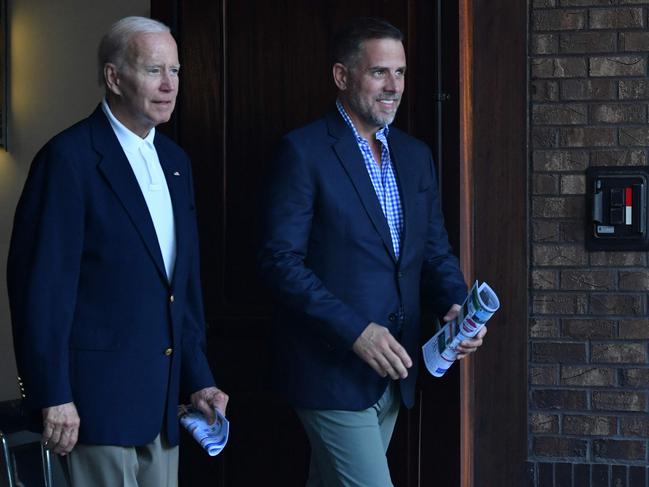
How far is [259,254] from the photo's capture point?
3494 mm

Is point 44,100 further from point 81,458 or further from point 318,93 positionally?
point 81,458

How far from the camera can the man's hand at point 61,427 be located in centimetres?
292

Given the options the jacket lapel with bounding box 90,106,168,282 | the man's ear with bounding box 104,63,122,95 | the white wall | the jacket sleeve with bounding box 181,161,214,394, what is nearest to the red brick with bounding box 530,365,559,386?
the jacket sleeve with bounding box 181,161,214,394

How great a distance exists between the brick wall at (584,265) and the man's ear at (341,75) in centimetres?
125

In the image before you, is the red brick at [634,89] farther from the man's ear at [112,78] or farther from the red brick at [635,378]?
the man's ear at [112,78]

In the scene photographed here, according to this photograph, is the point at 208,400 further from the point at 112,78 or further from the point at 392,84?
the point at 392,84

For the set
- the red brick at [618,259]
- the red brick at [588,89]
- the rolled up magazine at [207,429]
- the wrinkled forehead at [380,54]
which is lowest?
the rolled up magazine at [207,429]

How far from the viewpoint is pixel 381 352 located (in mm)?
3338

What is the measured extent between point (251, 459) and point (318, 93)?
134 centimetres

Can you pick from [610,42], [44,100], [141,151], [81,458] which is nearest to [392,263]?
[141,151]

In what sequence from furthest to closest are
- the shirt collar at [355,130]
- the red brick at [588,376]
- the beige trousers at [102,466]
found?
the red brick at [588,376]
the shirt collar at [355,130]
the beige trousers at [102,466]

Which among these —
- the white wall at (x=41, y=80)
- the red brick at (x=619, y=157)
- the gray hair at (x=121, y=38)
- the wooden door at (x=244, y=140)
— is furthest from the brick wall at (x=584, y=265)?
the white wall at (x=41, y=80)

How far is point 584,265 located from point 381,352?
60.8 inches

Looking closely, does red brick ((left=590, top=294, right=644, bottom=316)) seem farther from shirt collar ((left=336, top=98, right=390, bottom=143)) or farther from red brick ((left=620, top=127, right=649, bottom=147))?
shirt collar ((left=336, top=98, right=390, bottom=143))
